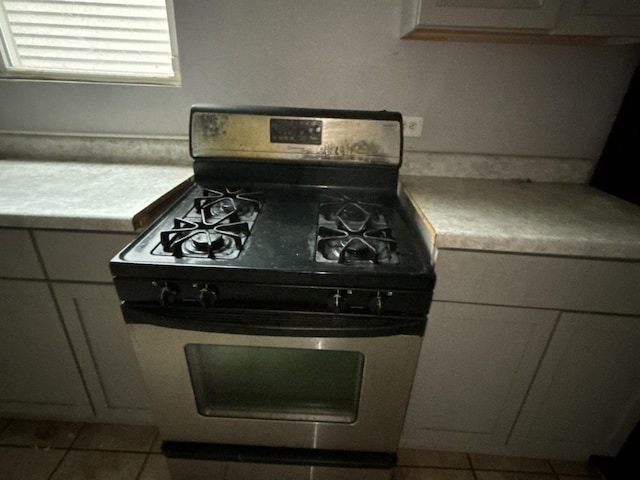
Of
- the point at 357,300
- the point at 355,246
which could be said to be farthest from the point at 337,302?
the point at 355,246

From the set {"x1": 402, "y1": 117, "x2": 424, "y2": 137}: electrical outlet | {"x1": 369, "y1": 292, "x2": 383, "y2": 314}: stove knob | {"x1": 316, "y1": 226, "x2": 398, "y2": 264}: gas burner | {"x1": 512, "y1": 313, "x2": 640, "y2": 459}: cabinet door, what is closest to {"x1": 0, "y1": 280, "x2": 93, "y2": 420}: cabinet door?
{"x1": 316, "y1": 226, "x2": 398, "y2": 264}: gas burner

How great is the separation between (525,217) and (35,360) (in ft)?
5.50

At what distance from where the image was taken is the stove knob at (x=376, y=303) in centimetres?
75

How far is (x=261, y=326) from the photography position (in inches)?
30.4

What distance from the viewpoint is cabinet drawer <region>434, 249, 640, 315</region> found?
883 mm

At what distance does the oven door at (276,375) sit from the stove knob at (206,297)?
28 mm

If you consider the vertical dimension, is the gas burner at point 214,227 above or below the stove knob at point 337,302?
above

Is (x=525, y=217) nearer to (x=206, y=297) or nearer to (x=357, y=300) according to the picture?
(x=357, y=300)

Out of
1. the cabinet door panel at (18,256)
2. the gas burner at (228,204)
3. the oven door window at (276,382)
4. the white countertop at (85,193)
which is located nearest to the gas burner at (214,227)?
the gas burner at (228,204)

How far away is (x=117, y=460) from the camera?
122cm

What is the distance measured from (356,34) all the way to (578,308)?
116 cm

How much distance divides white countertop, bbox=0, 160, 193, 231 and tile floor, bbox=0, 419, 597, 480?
35.5 inches

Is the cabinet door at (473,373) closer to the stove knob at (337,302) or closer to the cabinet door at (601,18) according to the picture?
the stove knob at (337,302)

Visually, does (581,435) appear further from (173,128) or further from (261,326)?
(173,128)
